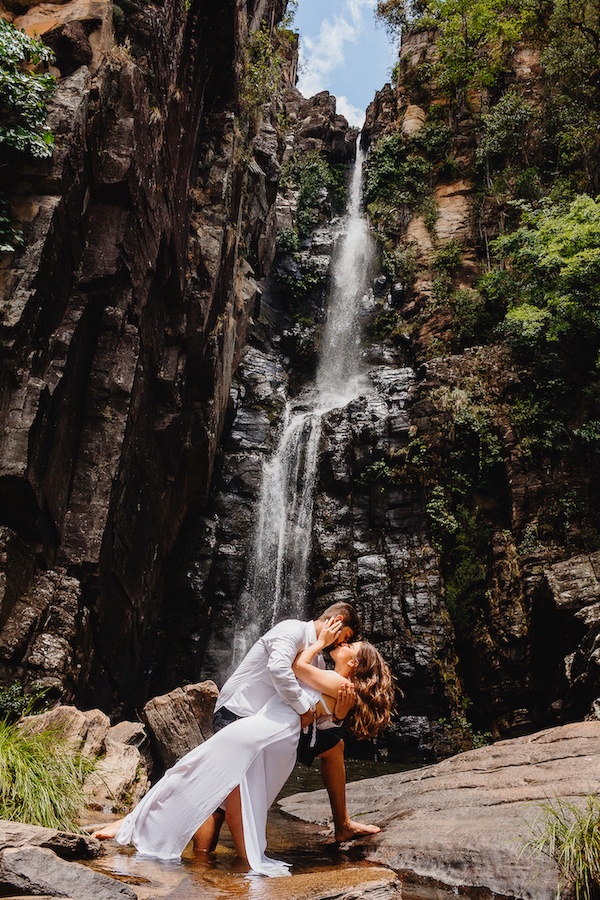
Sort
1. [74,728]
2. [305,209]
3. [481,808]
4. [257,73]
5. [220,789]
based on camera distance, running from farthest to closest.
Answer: [305,209]
[257,73]
[74,728]
[481,808]
[220,789]

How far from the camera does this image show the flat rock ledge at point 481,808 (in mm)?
3484

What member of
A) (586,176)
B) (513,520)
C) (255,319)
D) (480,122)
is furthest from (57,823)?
(480,122)

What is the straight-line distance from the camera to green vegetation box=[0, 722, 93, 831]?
12.7 ft

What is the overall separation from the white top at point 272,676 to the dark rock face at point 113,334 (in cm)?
464

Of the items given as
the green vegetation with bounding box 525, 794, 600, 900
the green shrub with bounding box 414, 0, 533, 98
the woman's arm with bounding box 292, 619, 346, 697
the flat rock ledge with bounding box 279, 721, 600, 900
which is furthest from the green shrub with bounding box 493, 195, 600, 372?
the green vegetation with bounding box 525, 794, 600, 900

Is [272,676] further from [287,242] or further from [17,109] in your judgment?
[287,242]

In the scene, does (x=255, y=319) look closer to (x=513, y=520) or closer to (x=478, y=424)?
(x=478, y=424)

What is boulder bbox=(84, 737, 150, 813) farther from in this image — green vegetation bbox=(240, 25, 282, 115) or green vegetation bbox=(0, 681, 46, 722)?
green vegetation bbox=(240, 25, 282, 115)

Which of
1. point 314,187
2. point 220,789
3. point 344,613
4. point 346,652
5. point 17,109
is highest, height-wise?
point 314,187

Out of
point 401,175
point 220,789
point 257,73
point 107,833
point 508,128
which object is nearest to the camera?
point 220,789

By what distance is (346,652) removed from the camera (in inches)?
163

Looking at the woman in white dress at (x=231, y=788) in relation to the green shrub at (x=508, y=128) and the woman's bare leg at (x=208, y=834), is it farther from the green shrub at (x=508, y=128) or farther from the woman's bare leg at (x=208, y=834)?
the green shrub at (x=508, y=128)

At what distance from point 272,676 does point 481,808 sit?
193cm

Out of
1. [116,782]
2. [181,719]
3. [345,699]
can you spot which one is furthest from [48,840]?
[181,719]
